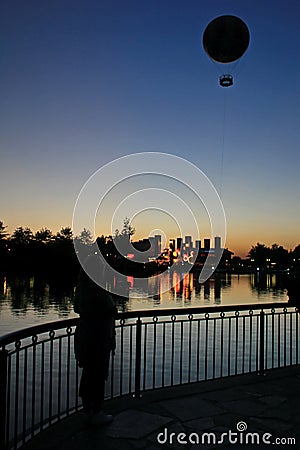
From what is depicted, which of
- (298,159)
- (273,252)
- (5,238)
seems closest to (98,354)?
(298,159)

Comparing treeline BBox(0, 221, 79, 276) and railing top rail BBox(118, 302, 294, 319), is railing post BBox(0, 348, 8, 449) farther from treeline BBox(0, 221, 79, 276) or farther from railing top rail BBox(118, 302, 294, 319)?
treeline BBox(0, 221, 79, 276)

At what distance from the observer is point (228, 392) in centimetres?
596

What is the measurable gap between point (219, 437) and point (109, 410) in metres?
1.36

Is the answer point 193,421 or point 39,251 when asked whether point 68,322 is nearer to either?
point 193,421

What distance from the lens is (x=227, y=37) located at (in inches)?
315

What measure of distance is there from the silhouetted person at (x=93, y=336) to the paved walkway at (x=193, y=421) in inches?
10.4

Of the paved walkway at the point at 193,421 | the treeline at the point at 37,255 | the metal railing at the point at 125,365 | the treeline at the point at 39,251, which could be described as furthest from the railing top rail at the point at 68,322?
the treeline at the point at 37,255

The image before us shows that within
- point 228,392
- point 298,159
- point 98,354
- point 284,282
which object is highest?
point 298,159

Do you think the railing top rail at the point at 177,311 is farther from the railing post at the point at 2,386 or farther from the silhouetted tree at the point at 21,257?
the silhouetted tree at the point at 21,257

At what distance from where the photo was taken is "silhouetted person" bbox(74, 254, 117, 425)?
4648mm

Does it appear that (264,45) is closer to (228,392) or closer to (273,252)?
(228,392)

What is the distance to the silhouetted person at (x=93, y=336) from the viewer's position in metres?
4.65

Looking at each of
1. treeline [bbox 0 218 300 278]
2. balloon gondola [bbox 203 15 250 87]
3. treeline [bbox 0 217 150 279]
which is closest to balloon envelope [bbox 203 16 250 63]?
balloon gondola [bbox 203 15 250 87]

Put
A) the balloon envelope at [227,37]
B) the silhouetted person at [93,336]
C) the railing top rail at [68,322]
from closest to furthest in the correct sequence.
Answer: the railing top rail at [68,322] → the silhouetted person at [93,336] → the balloon envelope at [227,37]
